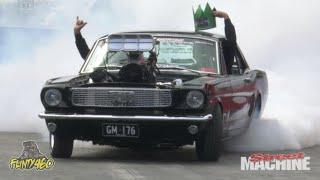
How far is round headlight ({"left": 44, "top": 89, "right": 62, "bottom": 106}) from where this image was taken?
848 centimetres

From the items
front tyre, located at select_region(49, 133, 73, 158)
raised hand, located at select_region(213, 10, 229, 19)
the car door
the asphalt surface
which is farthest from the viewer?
raised hand, located at select_region(213, 10, 229, 19)

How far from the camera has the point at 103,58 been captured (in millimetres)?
9547

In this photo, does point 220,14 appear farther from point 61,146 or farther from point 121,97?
point 61,146

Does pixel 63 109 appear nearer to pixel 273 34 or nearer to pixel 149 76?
pixel 149 76

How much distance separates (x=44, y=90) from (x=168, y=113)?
1.27m

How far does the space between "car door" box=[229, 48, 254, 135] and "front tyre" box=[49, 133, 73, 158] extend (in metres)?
1.71

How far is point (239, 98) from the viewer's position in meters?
9.37

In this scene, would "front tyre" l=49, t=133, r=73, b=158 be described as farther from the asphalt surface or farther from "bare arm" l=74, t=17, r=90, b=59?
"bare arm" l=74, t=17, r=90, b=59

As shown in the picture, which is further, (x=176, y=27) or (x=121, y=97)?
(x=176, y=27)
